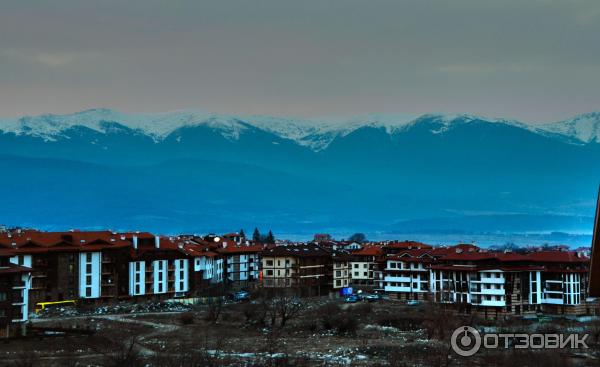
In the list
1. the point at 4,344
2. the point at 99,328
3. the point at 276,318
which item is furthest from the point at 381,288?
the point at 4,344

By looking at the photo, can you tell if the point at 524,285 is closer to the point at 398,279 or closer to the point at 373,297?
the point at 398,279

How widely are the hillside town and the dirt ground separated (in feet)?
20.6

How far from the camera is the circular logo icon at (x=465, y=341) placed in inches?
1866

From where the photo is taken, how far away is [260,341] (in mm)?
53406

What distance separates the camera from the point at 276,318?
65.8m

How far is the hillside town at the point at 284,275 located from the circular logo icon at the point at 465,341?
661 inches

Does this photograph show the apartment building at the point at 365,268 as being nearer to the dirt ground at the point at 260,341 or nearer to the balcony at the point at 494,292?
the dirt ground at the point at 260,341

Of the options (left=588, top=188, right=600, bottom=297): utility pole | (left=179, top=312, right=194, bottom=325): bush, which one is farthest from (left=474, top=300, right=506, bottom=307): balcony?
(left=588, top=188, right=600, bottom=297): utility pole

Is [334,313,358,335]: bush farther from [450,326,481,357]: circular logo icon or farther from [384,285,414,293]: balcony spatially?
[384,285,414,293]: balcony

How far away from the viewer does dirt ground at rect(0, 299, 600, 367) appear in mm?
43312

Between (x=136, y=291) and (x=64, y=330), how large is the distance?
88.3 ft

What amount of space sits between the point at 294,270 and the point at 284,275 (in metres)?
1.17

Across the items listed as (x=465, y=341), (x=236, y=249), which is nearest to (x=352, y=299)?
(x=236, y=249)

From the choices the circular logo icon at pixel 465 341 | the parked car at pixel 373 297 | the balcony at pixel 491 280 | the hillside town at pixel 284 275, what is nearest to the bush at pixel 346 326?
the circular logo icon at pixel 465 341
